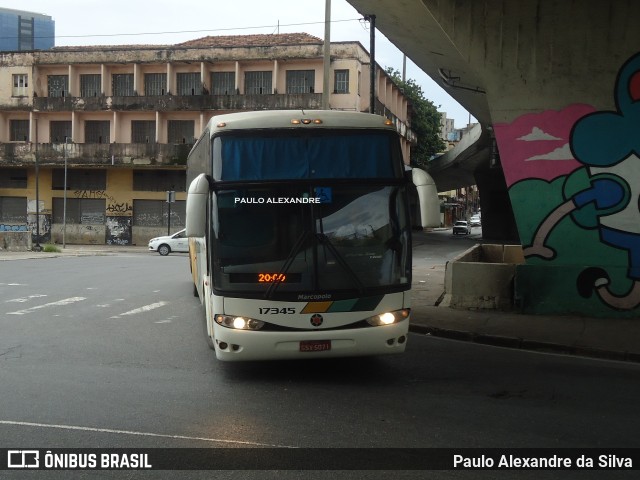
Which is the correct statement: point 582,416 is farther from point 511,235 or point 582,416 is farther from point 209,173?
point 511,235

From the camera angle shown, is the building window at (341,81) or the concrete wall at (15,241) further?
the building window at (341,81)

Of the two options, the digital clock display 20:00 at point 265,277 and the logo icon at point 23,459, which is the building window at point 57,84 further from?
the logo icon at point 23,459

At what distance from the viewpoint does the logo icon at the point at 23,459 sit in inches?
195

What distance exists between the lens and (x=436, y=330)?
11.0 metres

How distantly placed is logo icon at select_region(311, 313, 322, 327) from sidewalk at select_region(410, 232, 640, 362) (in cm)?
415

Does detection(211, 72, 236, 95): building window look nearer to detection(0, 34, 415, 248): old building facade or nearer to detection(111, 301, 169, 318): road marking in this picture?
detection(0, 34, 415, 248): old building facade

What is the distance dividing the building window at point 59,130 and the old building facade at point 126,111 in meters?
0.08

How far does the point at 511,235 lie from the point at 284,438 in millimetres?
50169

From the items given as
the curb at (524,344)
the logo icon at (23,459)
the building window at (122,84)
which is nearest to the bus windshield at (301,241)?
the logo icon at (23,459)

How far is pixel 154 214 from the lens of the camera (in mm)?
44469

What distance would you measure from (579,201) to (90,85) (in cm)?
4051

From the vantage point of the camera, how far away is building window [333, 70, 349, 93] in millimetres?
41719

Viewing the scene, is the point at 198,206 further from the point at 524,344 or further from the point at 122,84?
the point at 122,84

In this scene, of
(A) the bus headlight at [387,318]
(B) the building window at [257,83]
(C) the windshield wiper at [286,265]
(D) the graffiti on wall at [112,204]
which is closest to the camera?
(C) the windshield wiper at [286,265]
